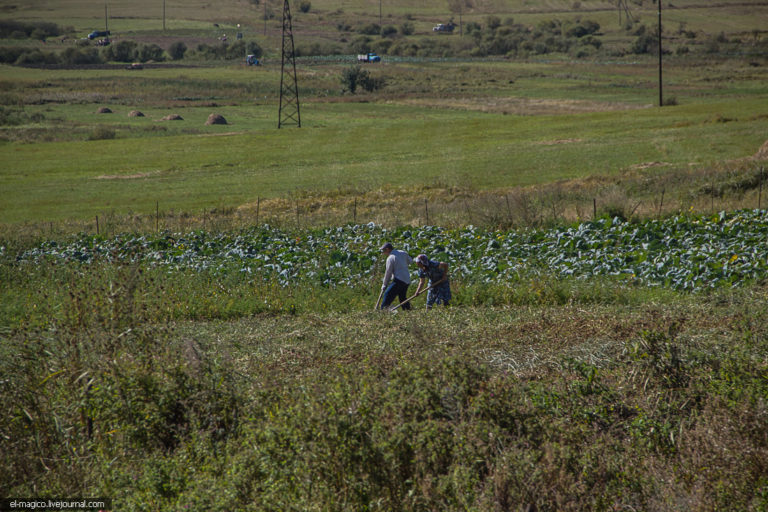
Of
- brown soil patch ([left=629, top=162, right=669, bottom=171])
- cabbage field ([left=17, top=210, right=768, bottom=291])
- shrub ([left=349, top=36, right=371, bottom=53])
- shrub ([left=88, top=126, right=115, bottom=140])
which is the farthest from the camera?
shrub ([left=349, top=36, right=371, bottom=53])

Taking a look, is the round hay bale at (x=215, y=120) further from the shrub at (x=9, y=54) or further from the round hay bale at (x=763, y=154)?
the shrub at (x=9, y=54)

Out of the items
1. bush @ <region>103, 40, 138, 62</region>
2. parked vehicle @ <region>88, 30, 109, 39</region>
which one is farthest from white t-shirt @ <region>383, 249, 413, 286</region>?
parked vehicle @ <region>88, 30, 109, 39</region>

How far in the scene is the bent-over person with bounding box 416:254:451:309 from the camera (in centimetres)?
1437

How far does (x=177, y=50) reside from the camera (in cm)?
17288

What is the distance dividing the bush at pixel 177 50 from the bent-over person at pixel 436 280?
17042cm

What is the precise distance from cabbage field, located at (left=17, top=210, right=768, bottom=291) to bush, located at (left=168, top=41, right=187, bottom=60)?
526ft

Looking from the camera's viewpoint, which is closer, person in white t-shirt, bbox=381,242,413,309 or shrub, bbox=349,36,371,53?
person in white t-shirt, bbox=381,242,413,309

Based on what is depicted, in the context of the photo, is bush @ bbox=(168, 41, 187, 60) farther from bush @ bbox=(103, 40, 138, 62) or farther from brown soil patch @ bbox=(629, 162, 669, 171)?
brown soil patch @ bbox=(629, 162, 669, 171)

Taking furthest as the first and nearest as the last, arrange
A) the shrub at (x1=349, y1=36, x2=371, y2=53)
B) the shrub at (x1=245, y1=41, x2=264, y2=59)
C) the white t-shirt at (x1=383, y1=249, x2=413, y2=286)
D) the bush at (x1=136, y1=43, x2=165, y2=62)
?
the shrub at (x1=349, y1=36, x2=371, y2=53)
the shrub at (x1=245, y1=41, x2=264, y2=59)
the bush at (x1=136, y1=43, x2=165, y2=62)
the white t-shirt at (x1=383, y1=249, x2=413, y2=286)

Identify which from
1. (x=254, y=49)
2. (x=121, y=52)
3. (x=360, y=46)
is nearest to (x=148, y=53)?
(x=121, y=52)

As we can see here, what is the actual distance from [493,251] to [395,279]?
4.81 m

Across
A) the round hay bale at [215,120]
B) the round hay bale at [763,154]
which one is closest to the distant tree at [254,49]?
the round hay bale at [215,120]

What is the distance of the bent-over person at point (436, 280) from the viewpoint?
14.4m

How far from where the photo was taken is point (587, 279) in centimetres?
1596
